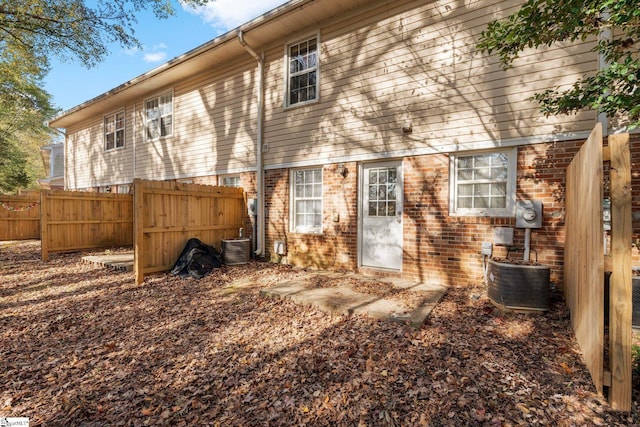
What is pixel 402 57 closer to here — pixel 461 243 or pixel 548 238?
pixel 461 243

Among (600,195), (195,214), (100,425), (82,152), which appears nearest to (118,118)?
(82,152)

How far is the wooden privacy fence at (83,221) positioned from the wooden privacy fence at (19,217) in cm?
456

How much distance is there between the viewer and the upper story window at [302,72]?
693 centimetres

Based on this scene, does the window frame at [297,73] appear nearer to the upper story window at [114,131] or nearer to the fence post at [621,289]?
the fence post at [621,289]

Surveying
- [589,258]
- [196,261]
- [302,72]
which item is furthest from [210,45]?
[589,258]

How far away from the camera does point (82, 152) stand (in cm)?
1391

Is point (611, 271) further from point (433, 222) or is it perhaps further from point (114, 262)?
point (114, 262)

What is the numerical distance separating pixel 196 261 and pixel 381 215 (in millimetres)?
4031

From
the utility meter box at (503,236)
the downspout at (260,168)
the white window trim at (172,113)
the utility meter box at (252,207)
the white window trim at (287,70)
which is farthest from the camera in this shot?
the white window trim at (172,113)

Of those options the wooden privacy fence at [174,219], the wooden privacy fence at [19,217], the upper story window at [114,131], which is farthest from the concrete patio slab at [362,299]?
the wooden privacy fence at [19,217]

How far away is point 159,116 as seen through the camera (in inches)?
411

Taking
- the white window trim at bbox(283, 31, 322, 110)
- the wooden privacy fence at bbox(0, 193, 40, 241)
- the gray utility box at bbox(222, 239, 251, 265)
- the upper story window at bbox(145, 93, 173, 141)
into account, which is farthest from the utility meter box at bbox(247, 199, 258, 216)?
the wooden privacy fence at bbox(0, 193, 40, 241)

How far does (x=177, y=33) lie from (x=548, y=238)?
1069 centimetres

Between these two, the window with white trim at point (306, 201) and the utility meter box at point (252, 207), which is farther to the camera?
the utility meter box at point (252, 207)
